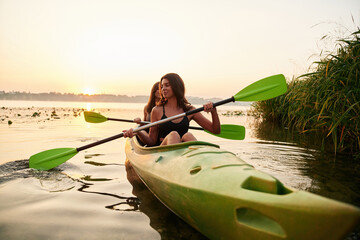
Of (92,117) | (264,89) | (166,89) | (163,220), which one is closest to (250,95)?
(264,89)

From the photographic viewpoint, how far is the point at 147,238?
1.80m

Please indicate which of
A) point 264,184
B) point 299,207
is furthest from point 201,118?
point 299,207

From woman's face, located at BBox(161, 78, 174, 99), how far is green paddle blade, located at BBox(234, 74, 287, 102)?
0.90 meters

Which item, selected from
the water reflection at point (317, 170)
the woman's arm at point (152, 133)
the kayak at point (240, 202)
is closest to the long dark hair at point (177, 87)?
the woman's arm at point (152, 133)

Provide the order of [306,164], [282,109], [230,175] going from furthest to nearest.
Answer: [282,109]
[306,164]
[230,175]

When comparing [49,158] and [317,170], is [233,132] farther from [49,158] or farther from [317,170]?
[49,158]

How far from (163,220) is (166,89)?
1766 millimetres

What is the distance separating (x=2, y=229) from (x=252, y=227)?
1.87m

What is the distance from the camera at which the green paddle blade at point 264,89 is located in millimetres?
3376

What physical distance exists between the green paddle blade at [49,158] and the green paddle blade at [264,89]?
8.62 ft

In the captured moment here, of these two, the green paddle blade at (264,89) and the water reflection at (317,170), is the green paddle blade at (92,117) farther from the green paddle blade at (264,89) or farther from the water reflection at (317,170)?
the water reflection at (317,170)

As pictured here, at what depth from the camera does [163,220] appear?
81.3 inches

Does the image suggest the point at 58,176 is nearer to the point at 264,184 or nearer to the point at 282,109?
the point at 264,184

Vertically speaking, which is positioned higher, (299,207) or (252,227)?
(299,207)
